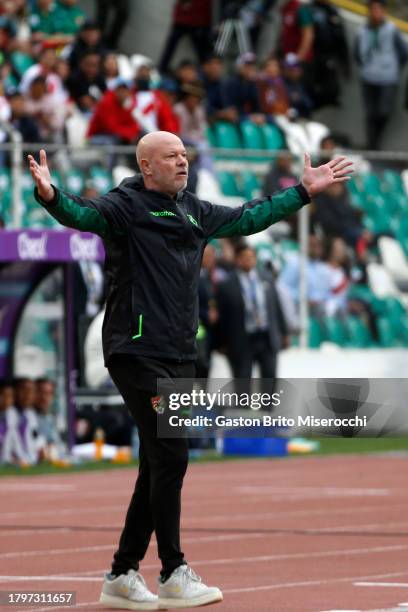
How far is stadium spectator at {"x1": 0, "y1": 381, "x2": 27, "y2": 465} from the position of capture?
62.6ft

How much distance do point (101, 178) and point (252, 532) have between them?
31.2ft

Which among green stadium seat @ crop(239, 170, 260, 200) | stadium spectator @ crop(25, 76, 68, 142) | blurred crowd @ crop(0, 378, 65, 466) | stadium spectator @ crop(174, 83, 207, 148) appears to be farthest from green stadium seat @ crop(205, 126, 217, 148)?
blurred crowd @ crop(0, 378, 65, 466)

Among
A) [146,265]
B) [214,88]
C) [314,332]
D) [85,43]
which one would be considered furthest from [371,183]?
[146,265]

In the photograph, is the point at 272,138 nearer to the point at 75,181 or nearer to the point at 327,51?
the point at 327,51

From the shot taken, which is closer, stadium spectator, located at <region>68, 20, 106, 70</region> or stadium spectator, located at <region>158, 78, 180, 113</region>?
stadium spectator, located at <region>68, 20, 106, 70</region>

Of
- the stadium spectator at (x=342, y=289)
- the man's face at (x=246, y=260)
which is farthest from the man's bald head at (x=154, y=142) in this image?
the stadium spectator at (x=342, y=289)

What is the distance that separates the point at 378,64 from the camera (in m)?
29.5

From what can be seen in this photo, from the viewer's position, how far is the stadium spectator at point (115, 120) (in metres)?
23.1

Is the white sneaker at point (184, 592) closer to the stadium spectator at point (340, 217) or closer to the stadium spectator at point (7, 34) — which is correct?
the stadium spectator at point (340, 217)

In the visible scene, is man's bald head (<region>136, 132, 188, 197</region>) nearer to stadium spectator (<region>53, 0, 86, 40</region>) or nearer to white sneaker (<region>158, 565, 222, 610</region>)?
white sneaker (<region>158, 565, 222, 610</region>)

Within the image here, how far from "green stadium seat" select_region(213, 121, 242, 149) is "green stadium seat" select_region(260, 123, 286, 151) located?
416mm

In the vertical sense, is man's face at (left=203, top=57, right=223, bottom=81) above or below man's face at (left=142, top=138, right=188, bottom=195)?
above

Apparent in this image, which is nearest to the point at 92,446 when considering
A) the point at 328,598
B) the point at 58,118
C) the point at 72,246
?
the point at 72,246

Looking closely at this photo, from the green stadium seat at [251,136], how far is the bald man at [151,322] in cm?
1798
